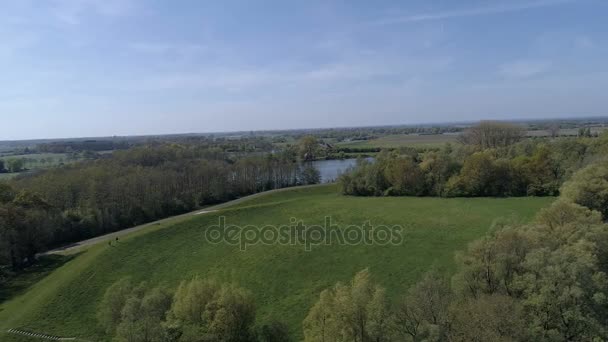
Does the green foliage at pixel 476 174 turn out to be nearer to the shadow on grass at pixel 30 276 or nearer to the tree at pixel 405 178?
the tree at pixel 405 178

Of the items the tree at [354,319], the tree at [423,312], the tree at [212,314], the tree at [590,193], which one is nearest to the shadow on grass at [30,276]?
the tree at [212,314]

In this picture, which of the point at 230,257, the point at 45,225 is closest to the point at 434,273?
the point at 230,257

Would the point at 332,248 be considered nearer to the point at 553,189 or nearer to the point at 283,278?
the point at 283,278

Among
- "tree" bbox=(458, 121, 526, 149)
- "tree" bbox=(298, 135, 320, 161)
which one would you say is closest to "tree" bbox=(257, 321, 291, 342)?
"tree" bbox=(458, 121, 526, 149)

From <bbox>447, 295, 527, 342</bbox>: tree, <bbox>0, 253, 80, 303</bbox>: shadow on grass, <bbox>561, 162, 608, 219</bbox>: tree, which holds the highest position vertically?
<bbox>561, 162, 608, 219</bbox>: tree

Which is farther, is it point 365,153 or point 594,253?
point 365,153

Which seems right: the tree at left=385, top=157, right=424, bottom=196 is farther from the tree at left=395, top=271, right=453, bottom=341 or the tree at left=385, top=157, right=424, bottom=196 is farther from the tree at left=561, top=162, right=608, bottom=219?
the tree at left=395, top=271, right=453, bottom=341
